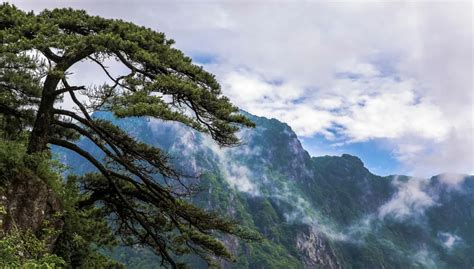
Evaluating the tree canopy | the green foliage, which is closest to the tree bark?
the tree canopy

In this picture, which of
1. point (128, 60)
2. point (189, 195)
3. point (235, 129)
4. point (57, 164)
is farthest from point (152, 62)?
point (57, 164)

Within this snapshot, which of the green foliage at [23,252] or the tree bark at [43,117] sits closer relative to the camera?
the green foliage at [23,252]

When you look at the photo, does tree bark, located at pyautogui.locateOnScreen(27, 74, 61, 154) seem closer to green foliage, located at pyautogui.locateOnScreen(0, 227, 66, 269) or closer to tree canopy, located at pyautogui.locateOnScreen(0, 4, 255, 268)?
tree canopy, located at pyautogui.locateOnScreen(0, 4, 255, 268)

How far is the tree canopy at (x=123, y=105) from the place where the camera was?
1230 cm

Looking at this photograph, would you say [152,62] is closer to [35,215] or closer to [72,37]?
[72,37]

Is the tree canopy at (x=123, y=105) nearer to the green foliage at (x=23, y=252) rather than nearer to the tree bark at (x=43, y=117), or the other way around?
the tree bark at (x=43, y=117)

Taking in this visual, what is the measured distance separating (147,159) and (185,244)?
4.28 m

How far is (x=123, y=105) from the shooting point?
12164 mm

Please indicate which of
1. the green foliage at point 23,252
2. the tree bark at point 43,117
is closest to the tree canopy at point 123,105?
the tree bark at point 43,117

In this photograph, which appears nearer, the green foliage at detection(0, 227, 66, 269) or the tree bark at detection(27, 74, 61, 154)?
the green foliage at detection(0, 227, 66, 269)

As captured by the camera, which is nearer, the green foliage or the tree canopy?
the green foliage

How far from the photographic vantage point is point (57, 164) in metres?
15.6

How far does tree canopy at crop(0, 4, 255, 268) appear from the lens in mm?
12305

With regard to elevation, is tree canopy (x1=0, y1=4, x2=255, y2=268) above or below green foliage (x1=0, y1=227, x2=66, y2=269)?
above
